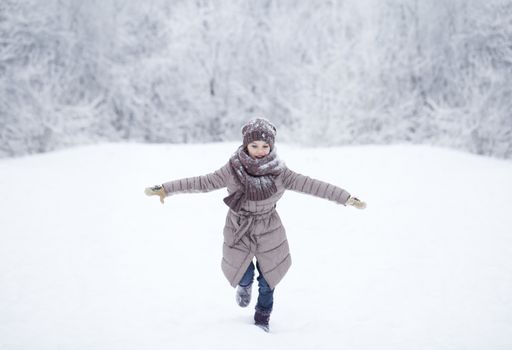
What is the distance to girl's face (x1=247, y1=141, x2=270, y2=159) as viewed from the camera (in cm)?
315

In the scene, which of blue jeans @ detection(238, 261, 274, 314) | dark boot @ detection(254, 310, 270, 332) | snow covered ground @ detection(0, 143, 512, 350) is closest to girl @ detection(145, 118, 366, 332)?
blue jeans @ detection(238, 261, 274, 314)

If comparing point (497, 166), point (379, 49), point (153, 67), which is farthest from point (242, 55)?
point (497, 166)

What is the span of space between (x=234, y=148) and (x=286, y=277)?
8.60m

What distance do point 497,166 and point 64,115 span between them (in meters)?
16.5

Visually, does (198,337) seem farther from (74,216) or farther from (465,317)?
(74,216)

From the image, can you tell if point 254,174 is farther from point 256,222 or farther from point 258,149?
point 256,222

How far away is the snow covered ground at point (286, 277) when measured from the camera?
3.70m

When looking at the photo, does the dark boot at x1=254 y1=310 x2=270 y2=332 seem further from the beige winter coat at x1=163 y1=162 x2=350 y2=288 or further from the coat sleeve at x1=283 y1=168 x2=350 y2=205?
the coat sleeve at x1=283 y1=168 x2=350 y2=205

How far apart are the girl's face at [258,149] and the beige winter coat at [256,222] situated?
222 millimetres

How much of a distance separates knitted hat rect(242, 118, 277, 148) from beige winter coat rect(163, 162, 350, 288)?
28 centimetres

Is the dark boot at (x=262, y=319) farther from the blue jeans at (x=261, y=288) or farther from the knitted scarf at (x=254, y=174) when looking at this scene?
the knitted scarf at (x=254, y=174)

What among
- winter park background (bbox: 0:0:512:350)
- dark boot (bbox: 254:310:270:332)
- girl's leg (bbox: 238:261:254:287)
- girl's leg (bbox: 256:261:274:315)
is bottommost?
winter park background (bbox: 0:0:512:350)

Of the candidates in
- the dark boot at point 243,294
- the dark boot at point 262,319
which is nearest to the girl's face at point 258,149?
the dark boot at point 243,294

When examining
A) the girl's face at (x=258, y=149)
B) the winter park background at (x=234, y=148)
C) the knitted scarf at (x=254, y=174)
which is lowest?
the winter park background at (x=234, y=148)
